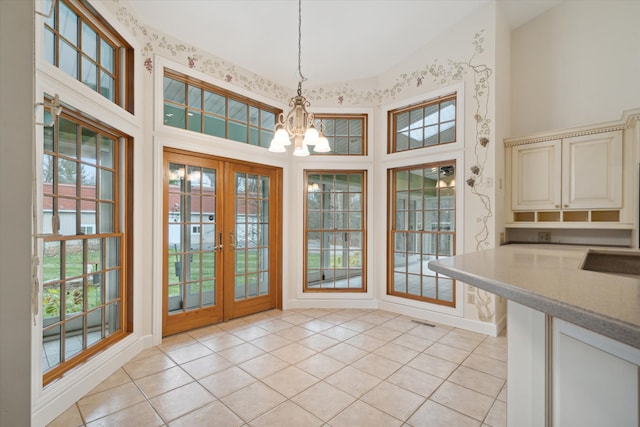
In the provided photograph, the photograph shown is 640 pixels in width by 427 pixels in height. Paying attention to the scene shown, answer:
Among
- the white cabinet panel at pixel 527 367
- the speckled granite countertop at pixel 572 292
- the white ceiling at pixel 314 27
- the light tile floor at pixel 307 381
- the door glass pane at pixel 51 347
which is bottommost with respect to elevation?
the light tile floor at pixel 307 381

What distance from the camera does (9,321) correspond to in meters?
0.92

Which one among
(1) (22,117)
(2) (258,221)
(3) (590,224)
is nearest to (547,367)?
(1) (22,117)

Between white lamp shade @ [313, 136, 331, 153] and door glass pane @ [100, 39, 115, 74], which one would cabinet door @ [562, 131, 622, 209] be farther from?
door glass pane @ [100, 39, 115, 74]

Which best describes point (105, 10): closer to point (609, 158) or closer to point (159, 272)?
point (159, 272)

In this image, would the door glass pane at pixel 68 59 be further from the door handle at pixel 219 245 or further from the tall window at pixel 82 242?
the door handle at pixel 219 245

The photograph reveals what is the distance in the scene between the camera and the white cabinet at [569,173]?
2960mm

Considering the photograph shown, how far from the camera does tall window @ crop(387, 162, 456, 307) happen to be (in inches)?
150

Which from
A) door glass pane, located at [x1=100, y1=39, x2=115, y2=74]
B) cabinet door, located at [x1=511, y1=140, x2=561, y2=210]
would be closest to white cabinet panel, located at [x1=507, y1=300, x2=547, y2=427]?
cabinet door, located at [x1=511, y1=140, x2=561, y2=210]

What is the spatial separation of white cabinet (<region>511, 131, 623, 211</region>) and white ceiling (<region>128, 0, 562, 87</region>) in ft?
5.82

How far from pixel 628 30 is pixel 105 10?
5051 millimetres

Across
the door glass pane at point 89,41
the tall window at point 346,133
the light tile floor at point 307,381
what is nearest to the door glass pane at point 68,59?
the door glass pane at point 89,41

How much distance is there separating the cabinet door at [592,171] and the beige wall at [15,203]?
4.18 meters

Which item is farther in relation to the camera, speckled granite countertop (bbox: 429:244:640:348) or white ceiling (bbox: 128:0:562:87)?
white ceiling (bbox: 128:0:562:87)

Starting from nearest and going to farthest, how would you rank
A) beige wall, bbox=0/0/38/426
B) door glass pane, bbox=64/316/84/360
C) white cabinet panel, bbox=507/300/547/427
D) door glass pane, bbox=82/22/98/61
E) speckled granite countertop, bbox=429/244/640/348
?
speckled granite countertop, bbox=429/244/640/348 → beige wall, bbox=0/0/38/426 → white cabinet panel, bbox=507/300/547/427 → door glass pane, bbox=64/316/84/360 → door glass pane, bbox=82/22/98/61
